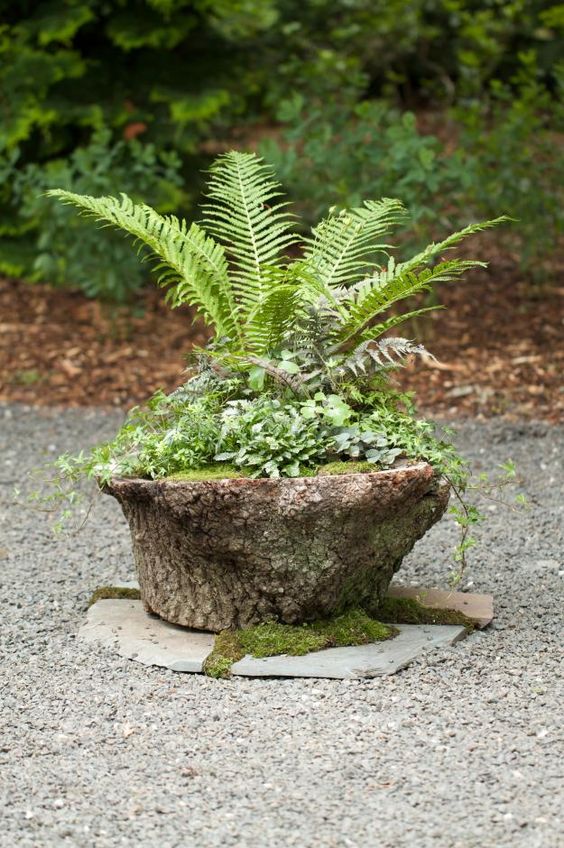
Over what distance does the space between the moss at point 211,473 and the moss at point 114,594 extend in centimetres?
73

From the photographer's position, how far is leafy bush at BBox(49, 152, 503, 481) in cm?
367

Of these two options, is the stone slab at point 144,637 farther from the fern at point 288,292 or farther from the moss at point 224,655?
the fern at point 288,292

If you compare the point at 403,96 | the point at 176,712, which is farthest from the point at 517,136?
the point at 176,712

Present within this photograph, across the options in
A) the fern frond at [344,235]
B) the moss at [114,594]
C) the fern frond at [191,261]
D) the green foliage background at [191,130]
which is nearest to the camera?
the fern frond at [191,261]

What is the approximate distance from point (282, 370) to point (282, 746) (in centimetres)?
117

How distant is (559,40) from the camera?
1063 centimetres

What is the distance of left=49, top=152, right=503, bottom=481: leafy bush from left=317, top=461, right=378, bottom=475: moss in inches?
1.4

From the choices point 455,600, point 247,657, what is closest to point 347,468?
point 247,657

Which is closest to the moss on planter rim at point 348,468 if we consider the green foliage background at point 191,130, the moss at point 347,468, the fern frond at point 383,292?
the moss at point 347,468

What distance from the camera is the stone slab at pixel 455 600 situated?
12.9 feet

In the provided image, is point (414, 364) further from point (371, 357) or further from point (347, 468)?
point (347, 468)

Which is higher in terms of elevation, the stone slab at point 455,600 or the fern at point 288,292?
the fern at point 288,292

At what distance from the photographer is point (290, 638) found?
367cm

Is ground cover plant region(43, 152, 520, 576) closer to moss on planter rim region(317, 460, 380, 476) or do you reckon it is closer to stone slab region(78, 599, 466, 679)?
moss on planter rim region(317, 460, 380, 476)
